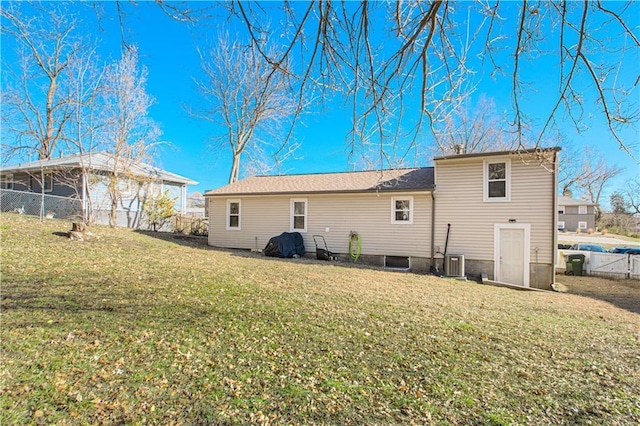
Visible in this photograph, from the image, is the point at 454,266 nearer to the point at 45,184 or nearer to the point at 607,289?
the point at 607,289

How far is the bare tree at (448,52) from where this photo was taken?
275 cm

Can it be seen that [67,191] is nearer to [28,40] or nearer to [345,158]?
[28,40]

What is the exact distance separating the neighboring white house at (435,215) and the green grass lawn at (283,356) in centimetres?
430

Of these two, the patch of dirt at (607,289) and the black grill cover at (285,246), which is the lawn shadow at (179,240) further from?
the patch of dirt at (607,289)

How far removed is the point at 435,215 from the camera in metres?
11.3

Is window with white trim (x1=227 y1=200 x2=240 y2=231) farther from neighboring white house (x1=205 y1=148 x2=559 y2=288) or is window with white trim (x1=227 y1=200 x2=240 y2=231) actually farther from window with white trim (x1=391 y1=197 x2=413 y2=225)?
window with white trim (x1=391 y1=197 x2=413 y2=225)

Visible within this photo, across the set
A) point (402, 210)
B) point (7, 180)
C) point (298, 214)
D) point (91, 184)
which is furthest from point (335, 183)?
point (7, 180)

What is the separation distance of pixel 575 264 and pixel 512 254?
5.73 meters

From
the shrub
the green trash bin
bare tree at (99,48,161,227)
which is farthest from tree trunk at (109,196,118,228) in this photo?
the green trash bin

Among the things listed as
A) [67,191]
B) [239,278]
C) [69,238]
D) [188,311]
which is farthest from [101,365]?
[67,191]

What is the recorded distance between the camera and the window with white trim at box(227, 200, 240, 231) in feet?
48.2

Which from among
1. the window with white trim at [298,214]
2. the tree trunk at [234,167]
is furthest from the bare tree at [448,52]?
the tree trunk at [234,167]

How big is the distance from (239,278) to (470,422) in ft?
17.9

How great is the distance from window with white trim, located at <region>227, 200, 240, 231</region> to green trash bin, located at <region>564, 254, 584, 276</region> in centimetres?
1519
